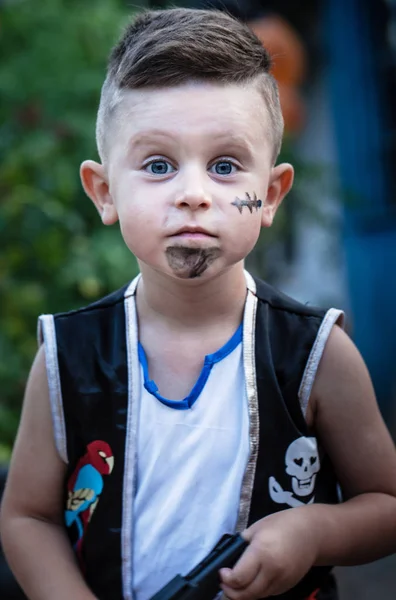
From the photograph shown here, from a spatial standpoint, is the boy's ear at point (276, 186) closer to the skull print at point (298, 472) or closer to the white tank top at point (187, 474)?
the white tank top at point (187, 474)

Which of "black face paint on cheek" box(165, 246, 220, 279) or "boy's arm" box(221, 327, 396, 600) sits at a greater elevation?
"black face paint on cheek" box(165, 246, 220, 279)

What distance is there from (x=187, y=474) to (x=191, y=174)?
1.90 ft

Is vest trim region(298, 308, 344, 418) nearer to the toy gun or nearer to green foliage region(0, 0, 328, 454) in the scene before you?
the toy gun

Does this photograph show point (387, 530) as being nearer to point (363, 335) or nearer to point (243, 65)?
point (243, 65)

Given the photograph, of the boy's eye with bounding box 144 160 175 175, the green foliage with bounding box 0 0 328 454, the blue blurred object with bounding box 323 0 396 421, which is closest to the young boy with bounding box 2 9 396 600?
the boy's eye with bounding box 144 160 175 175

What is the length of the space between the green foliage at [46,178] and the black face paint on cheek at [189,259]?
1677 millimetres

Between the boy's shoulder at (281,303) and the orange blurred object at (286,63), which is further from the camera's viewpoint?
the orange blurred object at (286,63)

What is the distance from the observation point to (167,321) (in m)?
1.73

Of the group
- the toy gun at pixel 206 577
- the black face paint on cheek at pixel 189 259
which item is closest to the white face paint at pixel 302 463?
the toy gun at pixel 206 577

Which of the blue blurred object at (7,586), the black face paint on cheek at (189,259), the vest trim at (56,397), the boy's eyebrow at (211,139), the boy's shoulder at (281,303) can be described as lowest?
the blue blurred object at (7,586)

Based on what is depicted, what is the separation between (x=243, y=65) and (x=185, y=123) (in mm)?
184

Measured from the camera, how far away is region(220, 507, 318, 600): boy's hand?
1.50 metres

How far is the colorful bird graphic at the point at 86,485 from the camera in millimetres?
1685

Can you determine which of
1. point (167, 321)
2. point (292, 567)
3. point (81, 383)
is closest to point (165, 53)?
point (167, 321)
